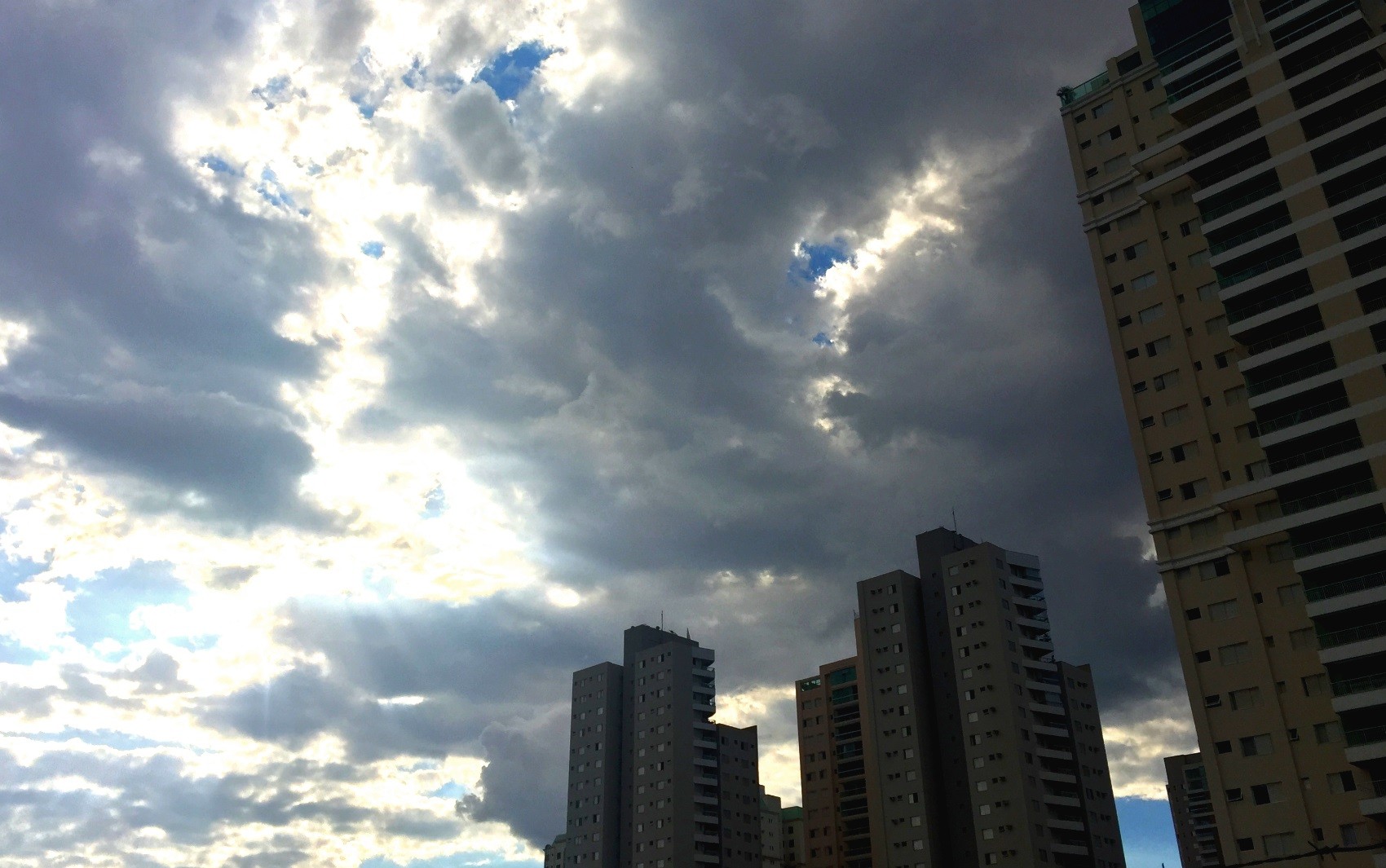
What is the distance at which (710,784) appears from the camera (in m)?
135

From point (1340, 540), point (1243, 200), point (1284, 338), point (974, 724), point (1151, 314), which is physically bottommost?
point (1340, 540)

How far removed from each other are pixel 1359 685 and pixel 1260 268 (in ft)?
80.6

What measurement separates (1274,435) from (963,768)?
6499 cm

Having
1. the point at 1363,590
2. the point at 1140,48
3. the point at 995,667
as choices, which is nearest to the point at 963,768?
the point at 995,667

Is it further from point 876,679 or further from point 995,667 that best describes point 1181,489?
point 876,679

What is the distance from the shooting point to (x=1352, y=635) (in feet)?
171

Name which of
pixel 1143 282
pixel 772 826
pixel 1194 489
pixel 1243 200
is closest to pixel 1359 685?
pixel 1194 489

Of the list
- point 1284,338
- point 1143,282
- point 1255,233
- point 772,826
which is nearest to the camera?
point 1284,338

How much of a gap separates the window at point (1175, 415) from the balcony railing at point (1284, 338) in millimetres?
4822

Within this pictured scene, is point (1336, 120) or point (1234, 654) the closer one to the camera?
point (1234, 654)

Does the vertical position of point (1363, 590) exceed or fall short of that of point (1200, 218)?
it falls short

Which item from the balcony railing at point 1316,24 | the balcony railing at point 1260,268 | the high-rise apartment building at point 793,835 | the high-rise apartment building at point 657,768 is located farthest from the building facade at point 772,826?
the balcony railing at point 1316,24

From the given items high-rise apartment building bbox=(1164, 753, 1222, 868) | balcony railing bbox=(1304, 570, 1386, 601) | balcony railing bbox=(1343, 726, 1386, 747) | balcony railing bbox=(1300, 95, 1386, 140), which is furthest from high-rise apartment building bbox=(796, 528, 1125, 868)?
balcony railing bbox=(1300, 95, 1386, 140)

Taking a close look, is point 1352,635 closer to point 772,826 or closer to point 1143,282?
point 1143,282
